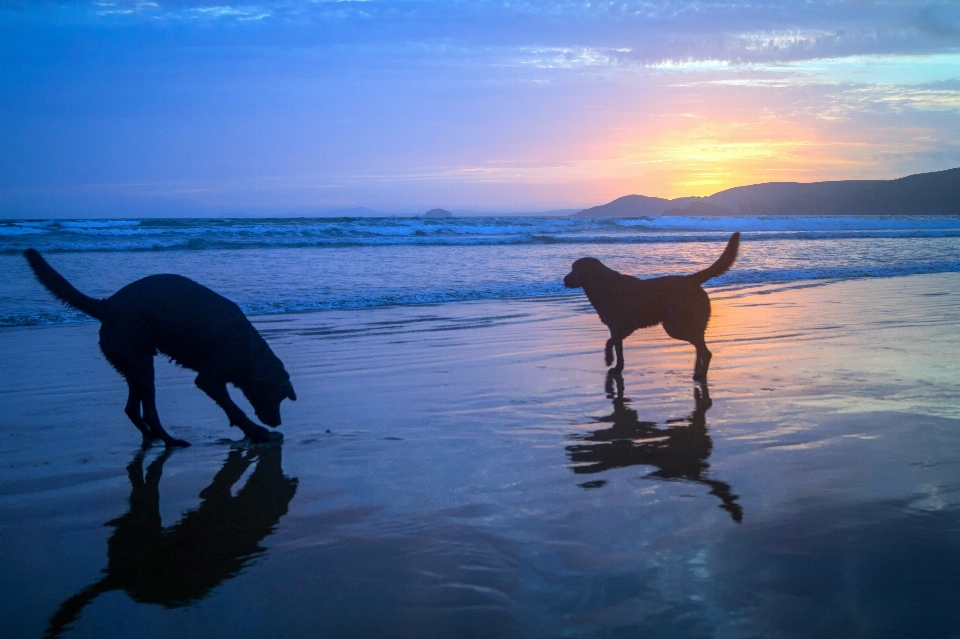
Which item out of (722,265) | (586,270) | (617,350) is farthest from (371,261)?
(722,265)

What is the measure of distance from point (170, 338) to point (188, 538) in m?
1.98

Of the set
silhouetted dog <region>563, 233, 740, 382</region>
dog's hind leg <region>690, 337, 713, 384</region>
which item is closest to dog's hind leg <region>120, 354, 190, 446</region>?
silhouetted dog <region>563, 233, 740, 382</region>

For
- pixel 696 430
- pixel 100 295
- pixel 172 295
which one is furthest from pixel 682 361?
pixel 100 295

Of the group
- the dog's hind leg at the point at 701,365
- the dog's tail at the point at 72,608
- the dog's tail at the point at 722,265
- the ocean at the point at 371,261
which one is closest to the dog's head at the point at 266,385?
the dog's tail at the point at 72,608

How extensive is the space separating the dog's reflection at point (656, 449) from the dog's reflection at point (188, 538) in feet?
5.83

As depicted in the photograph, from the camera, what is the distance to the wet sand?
275 centimetres

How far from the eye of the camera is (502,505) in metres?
3.82

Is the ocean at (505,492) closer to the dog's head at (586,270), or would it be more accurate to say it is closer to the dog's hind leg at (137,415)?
the dog's hind leg at (137,415)

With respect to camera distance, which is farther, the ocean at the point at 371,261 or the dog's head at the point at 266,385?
the ocean at the point at 371,261

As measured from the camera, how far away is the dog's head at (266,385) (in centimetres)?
527

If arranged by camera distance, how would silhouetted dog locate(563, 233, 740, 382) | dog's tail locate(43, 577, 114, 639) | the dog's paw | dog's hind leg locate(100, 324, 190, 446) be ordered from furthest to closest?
silhouetted dog locate(563, 233, 740, 382) → the dog's paw → dog's hind leg locate(100, 324, 190, 446) → dog's tail locate(43, 577, 114, 639)

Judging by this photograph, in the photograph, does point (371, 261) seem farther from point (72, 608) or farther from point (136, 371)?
point (72, 608)

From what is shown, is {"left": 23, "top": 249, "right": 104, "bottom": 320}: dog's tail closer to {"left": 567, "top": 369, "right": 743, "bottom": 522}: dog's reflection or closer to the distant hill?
{"left": 567, "top": 369, "right": 743, "bottom": 522}: dog's reflection

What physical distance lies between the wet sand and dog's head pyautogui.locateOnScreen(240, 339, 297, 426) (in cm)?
31
